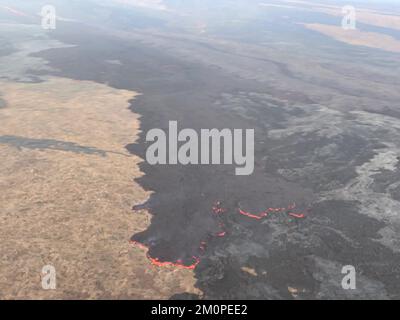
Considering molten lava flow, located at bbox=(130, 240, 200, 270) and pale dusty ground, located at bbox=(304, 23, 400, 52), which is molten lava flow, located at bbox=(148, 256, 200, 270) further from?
pale dusty ground, located at bbox=(304, 23, 400, 52)

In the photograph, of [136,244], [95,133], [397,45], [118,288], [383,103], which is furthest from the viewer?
[397,45]

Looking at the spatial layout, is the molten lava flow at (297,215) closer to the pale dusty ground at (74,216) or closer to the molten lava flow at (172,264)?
the molten lava flow at (172,264)

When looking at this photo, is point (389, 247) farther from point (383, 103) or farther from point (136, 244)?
point (383, 103)

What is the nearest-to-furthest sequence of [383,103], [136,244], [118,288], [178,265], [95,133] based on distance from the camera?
[118,288], [178,265], [136,244], [95,133], [383,103]

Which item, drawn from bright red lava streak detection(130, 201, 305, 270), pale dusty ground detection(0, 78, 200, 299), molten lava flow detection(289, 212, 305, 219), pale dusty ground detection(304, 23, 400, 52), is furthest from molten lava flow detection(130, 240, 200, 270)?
pale dusty ground detection(304, 23, 400, 52)

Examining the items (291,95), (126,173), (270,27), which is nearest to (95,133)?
(126,173)
